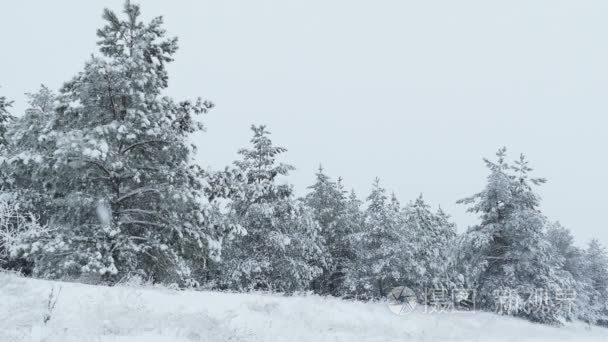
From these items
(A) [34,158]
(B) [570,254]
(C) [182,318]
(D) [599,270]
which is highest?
(B) [570,254]

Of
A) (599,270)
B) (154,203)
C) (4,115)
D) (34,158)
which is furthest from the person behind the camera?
(599,270)

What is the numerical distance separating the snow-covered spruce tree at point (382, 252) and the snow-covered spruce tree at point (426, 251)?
80 cm

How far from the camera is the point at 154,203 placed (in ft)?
50.5

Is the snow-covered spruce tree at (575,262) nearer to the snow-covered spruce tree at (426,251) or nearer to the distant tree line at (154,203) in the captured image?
the snow-covered spruce tree at (426,251)

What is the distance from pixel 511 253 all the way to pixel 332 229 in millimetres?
12715

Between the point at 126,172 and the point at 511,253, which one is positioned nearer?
the point at 126,172

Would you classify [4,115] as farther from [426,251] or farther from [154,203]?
[426,251]

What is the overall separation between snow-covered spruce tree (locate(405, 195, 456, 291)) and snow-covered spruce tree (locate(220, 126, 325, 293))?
983cm

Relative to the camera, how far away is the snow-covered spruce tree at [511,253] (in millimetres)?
23828

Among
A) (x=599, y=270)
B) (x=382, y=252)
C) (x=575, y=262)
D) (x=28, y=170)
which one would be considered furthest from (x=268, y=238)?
(x=599, y=270)

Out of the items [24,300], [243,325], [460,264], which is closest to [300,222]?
[460,264]

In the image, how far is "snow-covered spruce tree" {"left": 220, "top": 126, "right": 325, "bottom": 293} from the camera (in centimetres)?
2447

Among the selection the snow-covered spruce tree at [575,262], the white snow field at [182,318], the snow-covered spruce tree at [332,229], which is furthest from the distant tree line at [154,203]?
the snow-covered spruce tree at [575,262]

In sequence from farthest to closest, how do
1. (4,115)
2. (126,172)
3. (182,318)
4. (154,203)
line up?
(4,115), (154,203), (126,172), (182,318)
